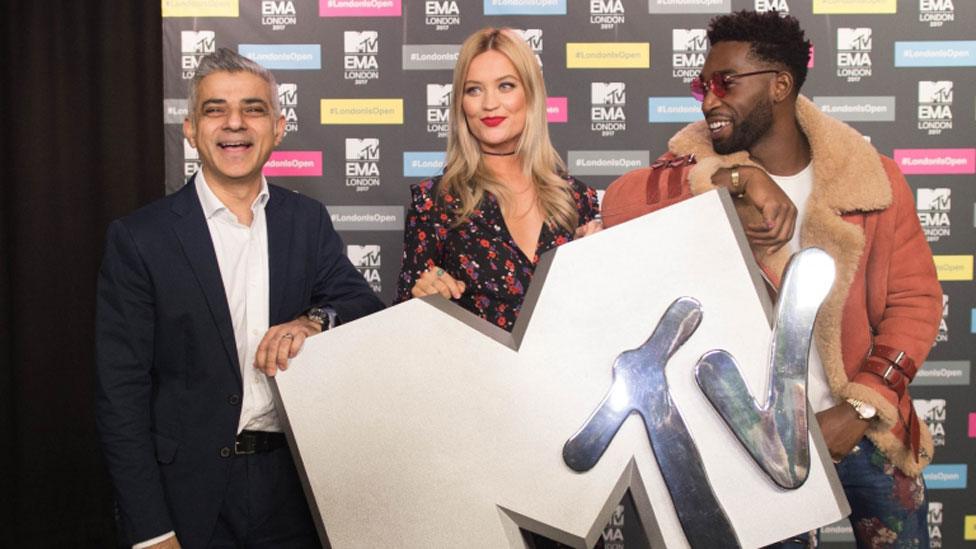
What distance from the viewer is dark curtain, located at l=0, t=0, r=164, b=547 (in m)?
3.72

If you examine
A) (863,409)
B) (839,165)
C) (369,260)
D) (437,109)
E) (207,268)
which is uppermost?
(437,109)

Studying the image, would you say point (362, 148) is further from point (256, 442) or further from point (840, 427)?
point (840, 427)

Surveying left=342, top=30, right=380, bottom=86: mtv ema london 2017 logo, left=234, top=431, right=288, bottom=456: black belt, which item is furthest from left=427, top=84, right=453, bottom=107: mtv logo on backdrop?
left=234, top=431, right=288, bottom=456: black belt

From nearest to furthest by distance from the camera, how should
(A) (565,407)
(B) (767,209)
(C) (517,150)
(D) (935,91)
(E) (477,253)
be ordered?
1. (A) (565,407)
2. (B) (767,209)
3. (E) (477,253)
4. (C) (517,150)
5. (D) (935,91)

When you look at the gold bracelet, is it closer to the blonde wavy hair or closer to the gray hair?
the blonde wavy hair

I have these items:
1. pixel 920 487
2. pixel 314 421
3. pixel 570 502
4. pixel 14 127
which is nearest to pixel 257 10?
pixel 14 127

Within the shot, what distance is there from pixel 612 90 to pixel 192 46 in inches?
72.9

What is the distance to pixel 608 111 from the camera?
3.77 m

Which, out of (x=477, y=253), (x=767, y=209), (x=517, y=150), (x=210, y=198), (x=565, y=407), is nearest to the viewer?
(x=565, y=407)

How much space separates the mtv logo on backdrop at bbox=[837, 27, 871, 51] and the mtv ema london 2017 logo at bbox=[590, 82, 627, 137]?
0.96 m

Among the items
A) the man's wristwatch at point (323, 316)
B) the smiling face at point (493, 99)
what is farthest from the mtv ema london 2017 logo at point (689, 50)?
the man's wristwatch at point (323, 316)

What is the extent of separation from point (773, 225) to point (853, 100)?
2.21 metres

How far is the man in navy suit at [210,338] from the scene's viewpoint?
182cm

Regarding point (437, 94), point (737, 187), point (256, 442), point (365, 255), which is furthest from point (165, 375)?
point (437, 94)
